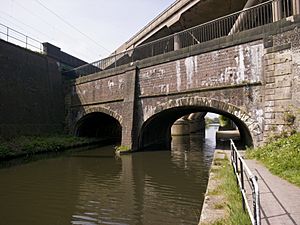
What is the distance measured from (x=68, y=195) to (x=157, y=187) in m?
2.47

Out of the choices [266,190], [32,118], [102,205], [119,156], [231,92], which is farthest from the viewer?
[32,118]

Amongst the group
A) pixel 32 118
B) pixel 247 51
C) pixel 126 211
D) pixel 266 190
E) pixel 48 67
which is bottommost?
pixel 126 211

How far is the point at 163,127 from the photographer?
18.8m

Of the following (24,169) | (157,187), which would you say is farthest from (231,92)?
(24,169)

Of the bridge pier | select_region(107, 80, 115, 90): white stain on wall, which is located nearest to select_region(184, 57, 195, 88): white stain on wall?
the bridge pier

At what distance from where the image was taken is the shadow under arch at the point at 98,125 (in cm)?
1836

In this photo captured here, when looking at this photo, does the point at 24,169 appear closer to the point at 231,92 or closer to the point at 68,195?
the point at 68,195

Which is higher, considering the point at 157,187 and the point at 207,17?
the point at 207,17

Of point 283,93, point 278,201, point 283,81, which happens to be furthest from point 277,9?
point 278,201

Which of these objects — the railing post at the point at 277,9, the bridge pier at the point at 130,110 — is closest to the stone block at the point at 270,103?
the railing post at the point at 277,9

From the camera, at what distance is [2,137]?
15.0m

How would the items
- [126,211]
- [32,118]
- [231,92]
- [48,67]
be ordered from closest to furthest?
[126,211] < [231,92] < [32,118] < [48,67]

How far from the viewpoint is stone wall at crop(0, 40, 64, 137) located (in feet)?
53.2

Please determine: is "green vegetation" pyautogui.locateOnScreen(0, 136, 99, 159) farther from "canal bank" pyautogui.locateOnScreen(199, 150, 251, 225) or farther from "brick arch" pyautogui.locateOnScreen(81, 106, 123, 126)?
"canal bank" pyautogui.locateOnScreen(199, 150, 251, 225)
